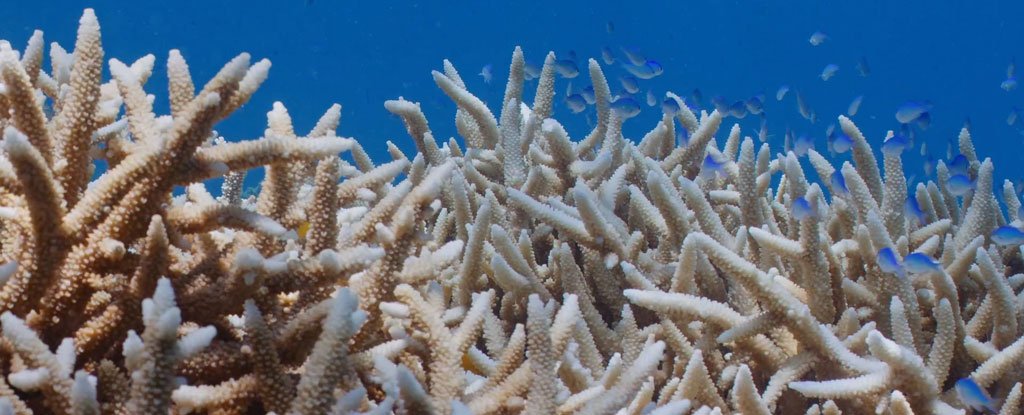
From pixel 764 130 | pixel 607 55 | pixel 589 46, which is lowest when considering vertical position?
pixel 764 130

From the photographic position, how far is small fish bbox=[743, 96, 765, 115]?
9922 mm

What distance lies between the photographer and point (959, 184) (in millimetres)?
4914

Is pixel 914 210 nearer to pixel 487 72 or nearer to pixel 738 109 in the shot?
pixel 738 109

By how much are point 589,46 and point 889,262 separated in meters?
110

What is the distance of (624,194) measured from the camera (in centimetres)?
411

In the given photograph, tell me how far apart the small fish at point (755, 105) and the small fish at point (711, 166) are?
5694mm

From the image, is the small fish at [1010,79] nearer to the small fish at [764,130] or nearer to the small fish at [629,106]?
the small fish at [764,130]

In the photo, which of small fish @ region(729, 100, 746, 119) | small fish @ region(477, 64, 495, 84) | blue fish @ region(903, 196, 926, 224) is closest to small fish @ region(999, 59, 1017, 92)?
small fish @ region(729, 100, 746, 119)

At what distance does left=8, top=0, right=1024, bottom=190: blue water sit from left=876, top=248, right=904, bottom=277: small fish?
260 feet

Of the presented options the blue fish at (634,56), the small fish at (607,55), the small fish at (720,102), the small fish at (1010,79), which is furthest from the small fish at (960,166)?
the small fish at (1010,79)

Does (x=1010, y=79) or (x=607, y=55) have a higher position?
(x=1010, y=79)

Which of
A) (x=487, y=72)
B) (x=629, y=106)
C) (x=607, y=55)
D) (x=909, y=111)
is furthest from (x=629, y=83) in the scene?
(x=487, y=72)

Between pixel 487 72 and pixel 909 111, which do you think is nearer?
pixel 909 111

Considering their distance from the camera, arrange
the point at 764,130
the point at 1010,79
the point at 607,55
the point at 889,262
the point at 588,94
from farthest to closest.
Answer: the point at 1010,79 < the point at 607,55 < the point at 764,130 < the point at 588,94 < the point at 889,262
